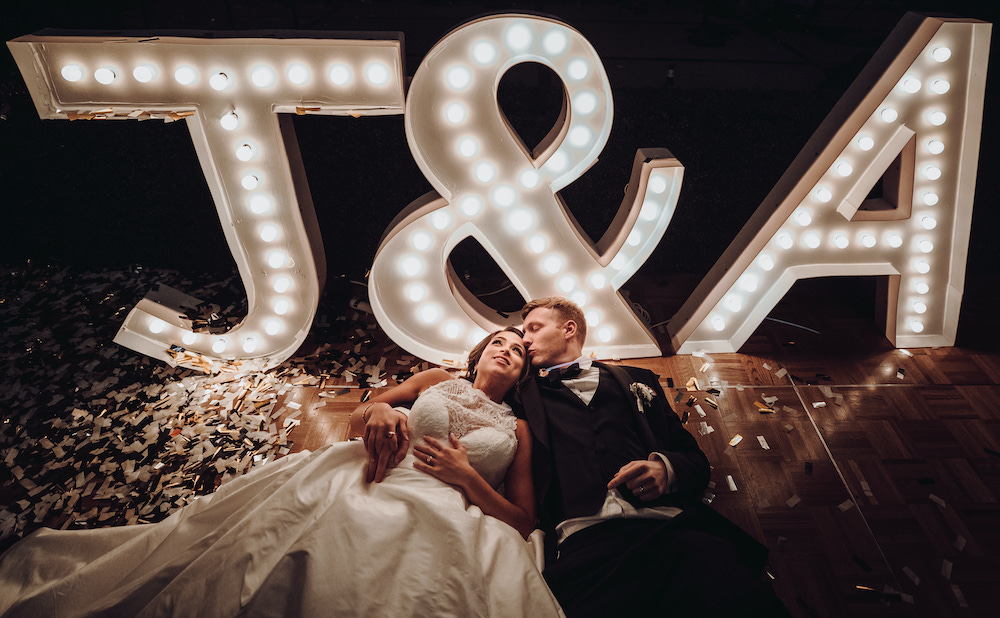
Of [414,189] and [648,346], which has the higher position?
[414,189]

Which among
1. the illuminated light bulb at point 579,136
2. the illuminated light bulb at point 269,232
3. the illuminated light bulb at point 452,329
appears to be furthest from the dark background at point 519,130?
Answer: the illuminated light bulb at point 269,232

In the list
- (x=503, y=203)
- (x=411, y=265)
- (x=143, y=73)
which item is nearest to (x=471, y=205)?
(x=503, y=203)

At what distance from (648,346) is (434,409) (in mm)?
1302

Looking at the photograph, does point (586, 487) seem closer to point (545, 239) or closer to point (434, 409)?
point (434, 409)

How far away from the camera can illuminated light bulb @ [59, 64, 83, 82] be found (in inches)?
76.5

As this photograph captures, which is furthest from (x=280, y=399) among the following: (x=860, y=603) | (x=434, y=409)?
(x=860, y=603)

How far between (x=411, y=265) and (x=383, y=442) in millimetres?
851

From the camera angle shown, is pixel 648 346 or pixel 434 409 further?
pixel 648 346

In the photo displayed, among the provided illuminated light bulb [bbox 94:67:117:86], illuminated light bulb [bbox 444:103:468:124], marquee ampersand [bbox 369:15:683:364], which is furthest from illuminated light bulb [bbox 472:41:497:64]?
illuminated light bulb [bbox 94:67:117:86]

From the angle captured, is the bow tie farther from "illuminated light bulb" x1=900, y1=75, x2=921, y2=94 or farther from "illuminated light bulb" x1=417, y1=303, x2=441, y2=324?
"illuminated light bulb" x1=900, y1=75, x2=921, y2=94

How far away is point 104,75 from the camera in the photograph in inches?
77.2

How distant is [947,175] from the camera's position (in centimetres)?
242

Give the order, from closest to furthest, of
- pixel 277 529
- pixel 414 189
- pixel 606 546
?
pixel 277 529
pixel 606 546
pixel 414 189

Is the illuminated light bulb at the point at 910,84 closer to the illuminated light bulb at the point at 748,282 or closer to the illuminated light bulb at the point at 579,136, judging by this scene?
the illuminated light bulb at the point at 748,282
